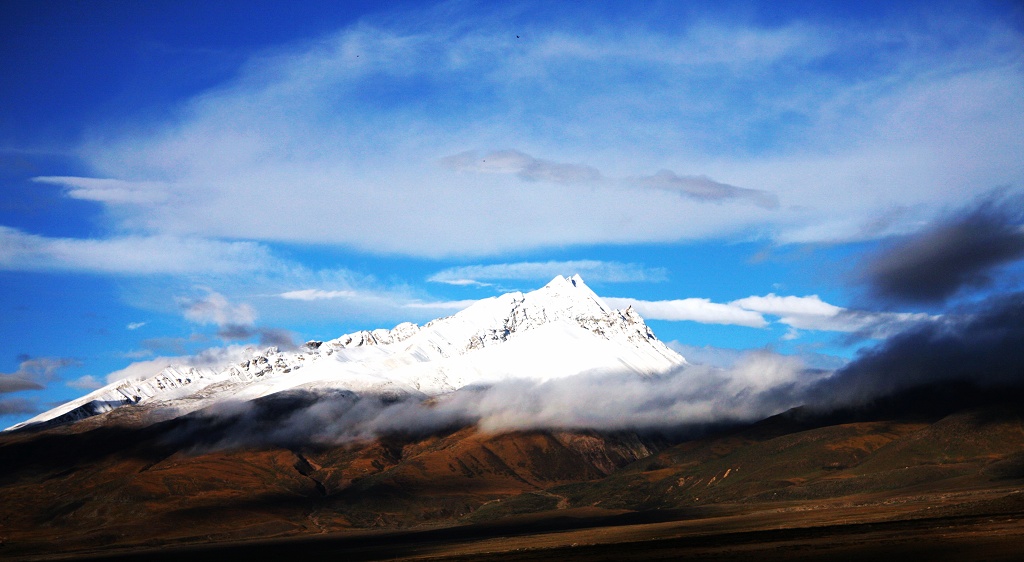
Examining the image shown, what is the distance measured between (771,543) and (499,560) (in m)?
48.3

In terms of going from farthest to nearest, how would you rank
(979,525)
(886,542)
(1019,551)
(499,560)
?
(499,560), (979,525), (886,542), (1019,551)

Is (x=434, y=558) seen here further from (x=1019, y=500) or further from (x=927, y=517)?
(x=1019, y=500)

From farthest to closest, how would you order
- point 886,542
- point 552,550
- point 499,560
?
point 552,550 → point 499,560 → point 886,542

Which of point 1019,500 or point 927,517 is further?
point 1019,500

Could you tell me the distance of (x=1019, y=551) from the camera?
11619 centimetres

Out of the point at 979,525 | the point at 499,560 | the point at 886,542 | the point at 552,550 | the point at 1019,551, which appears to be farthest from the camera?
the point at 552,550

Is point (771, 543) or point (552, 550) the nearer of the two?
point (771, 543)

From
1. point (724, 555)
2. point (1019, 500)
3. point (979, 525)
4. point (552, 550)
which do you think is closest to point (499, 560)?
point (552, 550)

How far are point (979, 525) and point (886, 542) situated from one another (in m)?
21.9

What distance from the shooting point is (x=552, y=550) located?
194 m

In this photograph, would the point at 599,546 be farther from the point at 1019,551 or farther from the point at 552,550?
the point at 1019,551

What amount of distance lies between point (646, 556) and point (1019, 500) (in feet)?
288

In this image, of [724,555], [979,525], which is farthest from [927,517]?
[724,555]

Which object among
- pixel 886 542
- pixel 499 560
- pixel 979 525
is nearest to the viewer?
pixel 886 542
